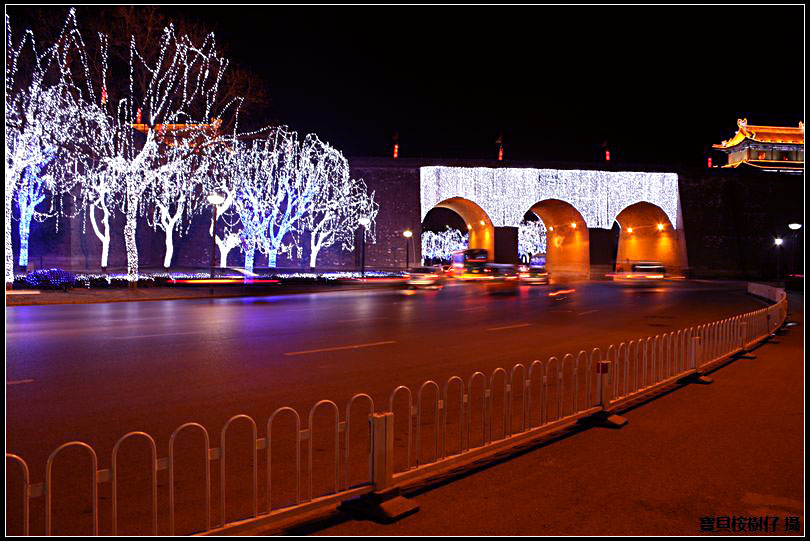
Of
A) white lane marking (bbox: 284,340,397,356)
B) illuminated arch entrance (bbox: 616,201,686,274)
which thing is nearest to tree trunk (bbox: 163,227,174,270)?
white lane marking (bbox: 284,340,397,356)

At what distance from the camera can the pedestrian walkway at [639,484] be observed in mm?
4441

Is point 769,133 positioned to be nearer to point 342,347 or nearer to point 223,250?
point 223,250

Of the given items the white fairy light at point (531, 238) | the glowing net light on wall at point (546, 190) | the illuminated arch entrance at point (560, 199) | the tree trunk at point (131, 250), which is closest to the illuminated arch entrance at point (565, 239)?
the illuminated arch entrance at point (560, 199)

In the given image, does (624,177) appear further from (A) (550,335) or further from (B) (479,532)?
(B) (479,532)

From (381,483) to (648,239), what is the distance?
5624 centimetres

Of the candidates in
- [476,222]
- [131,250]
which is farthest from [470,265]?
[131,250]

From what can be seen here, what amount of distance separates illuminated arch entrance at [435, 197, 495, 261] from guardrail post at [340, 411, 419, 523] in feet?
144

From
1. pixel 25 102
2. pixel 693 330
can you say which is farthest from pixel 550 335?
pixel 25 102

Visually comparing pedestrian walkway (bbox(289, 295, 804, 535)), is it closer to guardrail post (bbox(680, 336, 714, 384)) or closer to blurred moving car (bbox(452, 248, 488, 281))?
guardrail post (bbox(680, 336, 714, 384))

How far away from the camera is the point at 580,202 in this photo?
50.8 m

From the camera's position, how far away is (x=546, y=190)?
1981 inches

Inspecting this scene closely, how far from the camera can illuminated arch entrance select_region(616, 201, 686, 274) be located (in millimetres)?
52812

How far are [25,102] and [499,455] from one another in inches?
1079

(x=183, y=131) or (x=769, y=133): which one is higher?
(x=769, y=133)
